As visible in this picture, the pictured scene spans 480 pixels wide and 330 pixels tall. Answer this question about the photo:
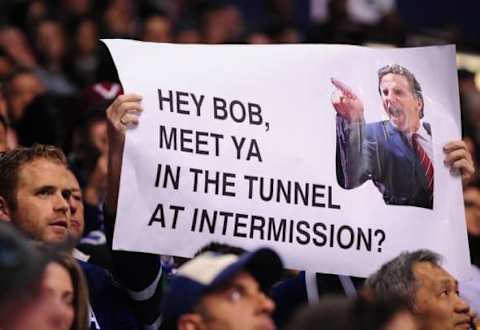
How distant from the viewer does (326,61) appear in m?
5.04

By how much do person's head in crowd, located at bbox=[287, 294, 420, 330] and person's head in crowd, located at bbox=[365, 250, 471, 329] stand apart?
4.76 feet

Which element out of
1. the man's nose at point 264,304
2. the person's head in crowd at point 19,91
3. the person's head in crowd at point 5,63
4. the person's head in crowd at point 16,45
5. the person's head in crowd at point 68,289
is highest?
the person's head in crowd at point 16,45

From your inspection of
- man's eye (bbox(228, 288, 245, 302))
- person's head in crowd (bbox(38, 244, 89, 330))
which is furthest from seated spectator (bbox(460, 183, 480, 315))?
man's eye (bbox(228, 288, 245, 302))

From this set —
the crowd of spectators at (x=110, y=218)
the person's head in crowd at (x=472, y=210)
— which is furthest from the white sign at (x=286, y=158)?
the person's head in crowd at (x=472, y=210)

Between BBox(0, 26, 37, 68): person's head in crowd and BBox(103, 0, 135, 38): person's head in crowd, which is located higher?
BBox(103, 0, 135, 38): person's head in crowd

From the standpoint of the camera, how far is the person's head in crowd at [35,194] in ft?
16.3

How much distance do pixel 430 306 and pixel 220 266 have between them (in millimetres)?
1408

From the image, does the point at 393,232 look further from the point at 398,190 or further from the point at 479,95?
the point at 479,95

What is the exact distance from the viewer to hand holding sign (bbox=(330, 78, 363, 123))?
499 centimetres

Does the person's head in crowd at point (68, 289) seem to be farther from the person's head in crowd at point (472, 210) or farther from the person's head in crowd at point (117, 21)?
the person's head in crowd at point (117, 21)

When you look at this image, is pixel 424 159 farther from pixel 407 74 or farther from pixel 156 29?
pixel 156 29

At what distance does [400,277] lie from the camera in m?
4.80

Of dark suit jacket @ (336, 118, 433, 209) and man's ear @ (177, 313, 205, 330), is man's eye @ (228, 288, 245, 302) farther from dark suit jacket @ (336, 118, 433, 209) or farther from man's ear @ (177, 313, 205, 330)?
dark suit jacket @ (336, 118, 433, 209)

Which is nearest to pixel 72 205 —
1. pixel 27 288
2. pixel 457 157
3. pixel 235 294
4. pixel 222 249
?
pixel 222 249
